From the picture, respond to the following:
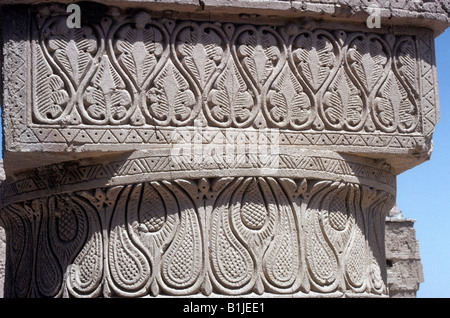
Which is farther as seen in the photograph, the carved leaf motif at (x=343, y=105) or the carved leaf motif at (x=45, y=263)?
the carved leaf motif at (x=343, y=105)

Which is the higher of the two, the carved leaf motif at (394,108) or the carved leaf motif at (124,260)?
the carved leaf motif at (394,108)

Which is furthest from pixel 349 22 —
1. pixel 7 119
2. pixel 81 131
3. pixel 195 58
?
pixel 7 119

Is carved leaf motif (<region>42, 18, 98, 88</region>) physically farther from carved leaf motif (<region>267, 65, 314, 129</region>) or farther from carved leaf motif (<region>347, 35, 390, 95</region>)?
carved leaf motif (<region>347, 35, 390, 95</region>)

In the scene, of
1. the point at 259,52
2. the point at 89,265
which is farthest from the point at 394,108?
the point at 89,265

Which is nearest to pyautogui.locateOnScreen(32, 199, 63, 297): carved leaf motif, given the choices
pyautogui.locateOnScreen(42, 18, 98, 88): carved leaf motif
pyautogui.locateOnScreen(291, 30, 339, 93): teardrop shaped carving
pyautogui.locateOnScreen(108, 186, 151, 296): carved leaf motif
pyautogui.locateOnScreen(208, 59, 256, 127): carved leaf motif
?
pyautogui.locateOnScreen(108, 186, 151, 296): carved leaf motif

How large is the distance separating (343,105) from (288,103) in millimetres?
320

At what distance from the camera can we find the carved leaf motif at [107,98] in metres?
4.09

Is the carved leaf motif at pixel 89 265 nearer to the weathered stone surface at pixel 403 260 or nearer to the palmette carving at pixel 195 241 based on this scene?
the palmette carving at pixel 195 241

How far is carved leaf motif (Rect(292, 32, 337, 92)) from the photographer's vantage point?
4.36m

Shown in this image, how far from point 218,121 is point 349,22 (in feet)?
3.21

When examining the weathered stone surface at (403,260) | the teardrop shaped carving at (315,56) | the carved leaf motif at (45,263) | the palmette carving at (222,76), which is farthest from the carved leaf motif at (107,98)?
the weathered stone surface at (403,260)

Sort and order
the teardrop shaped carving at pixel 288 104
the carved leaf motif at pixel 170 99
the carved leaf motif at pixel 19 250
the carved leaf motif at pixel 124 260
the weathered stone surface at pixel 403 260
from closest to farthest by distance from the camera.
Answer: the carved leaf motif at pixel 124 260 < the carved leaf motif at pixel 170 99 < the teardrop shaped carving at pixel 288 104 < the carved leaf motif at pixel 19 250 < the weathered stone surface at pixel 403 260

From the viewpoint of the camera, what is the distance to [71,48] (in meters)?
4.11

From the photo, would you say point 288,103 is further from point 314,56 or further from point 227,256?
point 227,256
